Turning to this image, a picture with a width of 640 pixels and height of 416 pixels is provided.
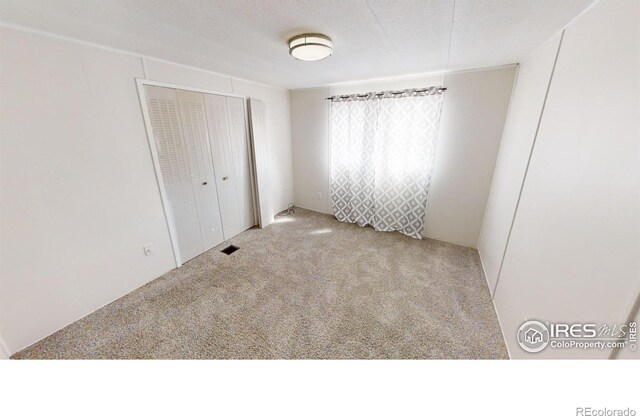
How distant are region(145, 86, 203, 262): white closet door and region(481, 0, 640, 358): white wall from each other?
10.0 ft

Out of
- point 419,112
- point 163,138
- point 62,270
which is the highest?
point 419,112

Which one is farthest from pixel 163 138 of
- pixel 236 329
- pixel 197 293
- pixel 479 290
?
pixel 479 290

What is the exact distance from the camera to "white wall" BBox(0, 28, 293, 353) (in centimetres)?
142

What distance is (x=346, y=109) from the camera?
3.29 m

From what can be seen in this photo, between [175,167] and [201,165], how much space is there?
302 mm

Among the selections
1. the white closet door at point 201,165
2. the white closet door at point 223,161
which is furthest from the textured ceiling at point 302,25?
the white closet door at point 223,161

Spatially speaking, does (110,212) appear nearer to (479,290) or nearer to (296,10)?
(296,10)

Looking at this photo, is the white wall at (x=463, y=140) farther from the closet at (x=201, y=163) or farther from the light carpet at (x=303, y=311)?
the closet at (x=201, y=163)

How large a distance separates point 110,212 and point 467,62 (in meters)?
3.62

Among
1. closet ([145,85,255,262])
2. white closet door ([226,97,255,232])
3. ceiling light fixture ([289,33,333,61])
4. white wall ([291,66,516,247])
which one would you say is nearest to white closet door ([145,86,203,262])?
closet ([145,85,255,262])

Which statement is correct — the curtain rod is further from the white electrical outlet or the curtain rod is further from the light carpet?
the white electrical outlet

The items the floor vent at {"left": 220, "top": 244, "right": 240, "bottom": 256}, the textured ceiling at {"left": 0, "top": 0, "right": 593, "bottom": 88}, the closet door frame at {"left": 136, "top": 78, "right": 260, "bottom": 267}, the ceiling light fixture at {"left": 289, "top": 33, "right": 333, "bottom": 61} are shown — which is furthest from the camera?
the floor vent at {"left": 220, "top": 244, "right": 240, "bottom": 256}

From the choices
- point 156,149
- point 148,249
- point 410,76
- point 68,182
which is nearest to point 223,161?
point 156,149

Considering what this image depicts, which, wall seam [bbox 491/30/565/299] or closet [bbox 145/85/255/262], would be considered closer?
wall seam [bbox 491/30/565/299]
